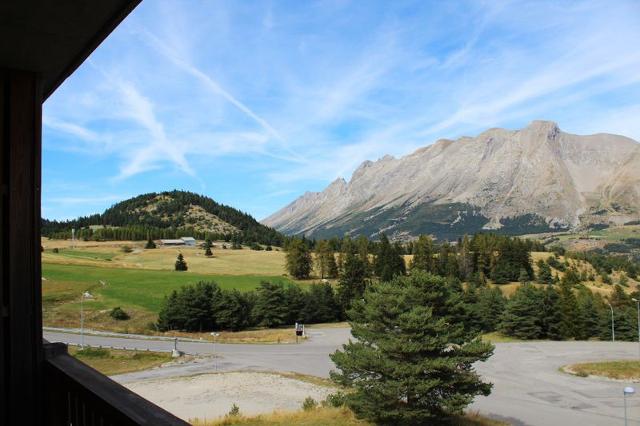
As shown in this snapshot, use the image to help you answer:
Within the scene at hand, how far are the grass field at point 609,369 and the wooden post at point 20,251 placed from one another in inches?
1231

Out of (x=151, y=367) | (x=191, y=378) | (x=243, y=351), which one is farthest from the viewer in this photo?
(x=243, y=351)

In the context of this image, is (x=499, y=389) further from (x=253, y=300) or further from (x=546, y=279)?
(x=546, y=279)

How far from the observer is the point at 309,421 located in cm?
1709

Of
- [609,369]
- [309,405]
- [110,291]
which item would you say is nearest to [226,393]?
[309,405]

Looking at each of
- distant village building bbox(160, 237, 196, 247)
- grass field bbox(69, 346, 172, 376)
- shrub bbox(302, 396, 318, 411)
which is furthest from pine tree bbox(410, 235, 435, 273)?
distant village building bbox(160, 237, 196, 247)

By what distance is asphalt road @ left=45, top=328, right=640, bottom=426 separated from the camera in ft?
67.4

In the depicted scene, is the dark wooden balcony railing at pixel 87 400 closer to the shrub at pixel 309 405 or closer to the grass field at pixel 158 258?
the shrub at pixel 309 405

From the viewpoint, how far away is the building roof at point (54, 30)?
1.86 m

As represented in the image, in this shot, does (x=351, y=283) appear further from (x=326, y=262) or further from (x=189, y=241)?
(x=189, y=241)

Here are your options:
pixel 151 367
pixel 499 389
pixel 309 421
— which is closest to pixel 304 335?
pixel 151 367

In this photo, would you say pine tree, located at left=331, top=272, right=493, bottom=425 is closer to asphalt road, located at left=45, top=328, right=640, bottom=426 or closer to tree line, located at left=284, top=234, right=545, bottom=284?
asphalt road, located at left=45, top=328, right=640, bottom=426

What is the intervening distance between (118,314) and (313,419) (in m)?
31.1

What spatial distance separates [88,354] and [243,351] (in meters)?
9.75

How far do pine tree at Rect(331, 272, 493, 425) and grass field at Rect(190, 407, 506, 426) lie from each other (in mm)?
879
